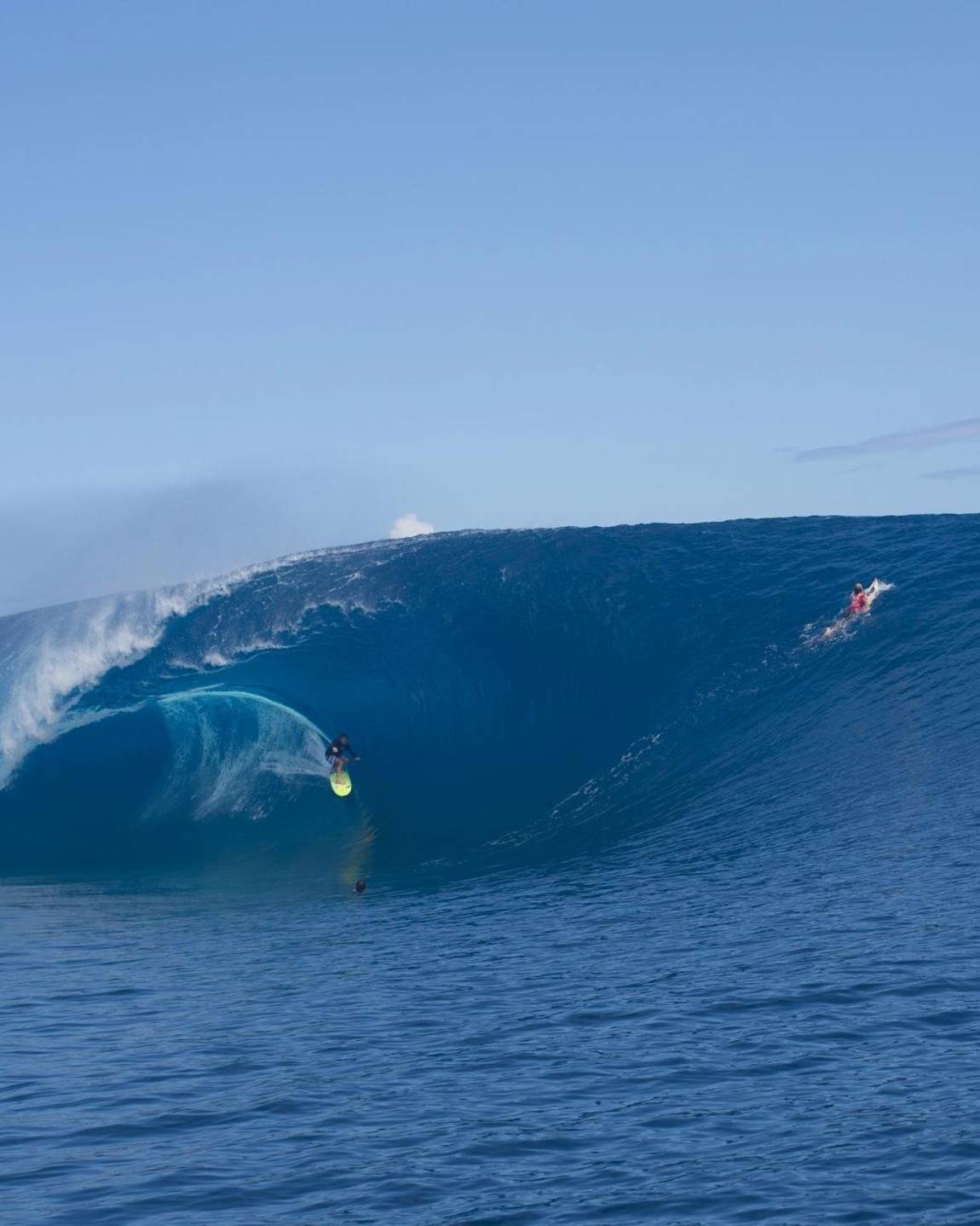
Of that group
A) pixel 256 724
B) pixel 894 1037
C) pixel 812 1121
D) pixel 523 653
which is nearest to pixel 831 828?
pixel 894 1037

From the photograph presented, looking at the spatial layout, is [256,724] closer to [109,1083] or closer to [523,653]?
[523,653]

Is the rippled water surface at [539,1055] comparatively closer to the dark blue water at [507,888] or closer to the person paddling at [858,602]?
the dark blue water at [507,888]

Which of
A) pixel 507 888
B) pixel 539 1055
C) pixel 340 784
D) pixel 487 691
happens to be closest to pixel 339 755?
pixel 340 784

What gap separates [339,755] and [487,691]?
3.34m

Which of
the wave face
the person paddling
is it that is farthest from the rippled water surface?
the person paddling

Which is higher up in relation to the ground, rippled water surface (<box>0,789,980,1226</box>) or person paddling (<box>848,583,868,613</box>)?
person paddling (<box>848,583,868,613</box>)

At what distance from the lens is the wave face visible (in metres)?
21.1

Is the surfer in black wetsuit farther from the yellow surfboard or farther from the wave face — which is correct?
the wave face

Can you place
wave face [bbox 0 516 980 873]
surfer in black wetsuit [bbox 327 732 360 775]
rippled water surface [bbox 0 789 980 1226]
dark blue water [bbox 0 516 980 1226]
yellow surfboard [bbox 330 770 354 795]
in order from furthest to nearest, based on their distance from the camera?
yellow surfboard [bbox 330 770 354 795] < surfer in black wetsuit [bbox 327 732 360 775] < wave face [bbox 0 516 980 873] < dark blue water [bbox 0 516 980 1226] < rippled water surface [bbox 0 789 980 1226]

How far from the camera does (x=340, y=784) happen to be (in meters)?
24.2

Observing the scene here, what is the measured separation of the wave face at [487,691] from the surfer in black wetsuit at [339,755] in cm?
34

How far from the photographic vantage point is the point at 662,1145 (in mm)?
7941

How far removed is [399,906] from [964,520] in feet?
59.2

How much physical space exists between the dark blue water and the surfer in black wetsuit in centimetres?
44
